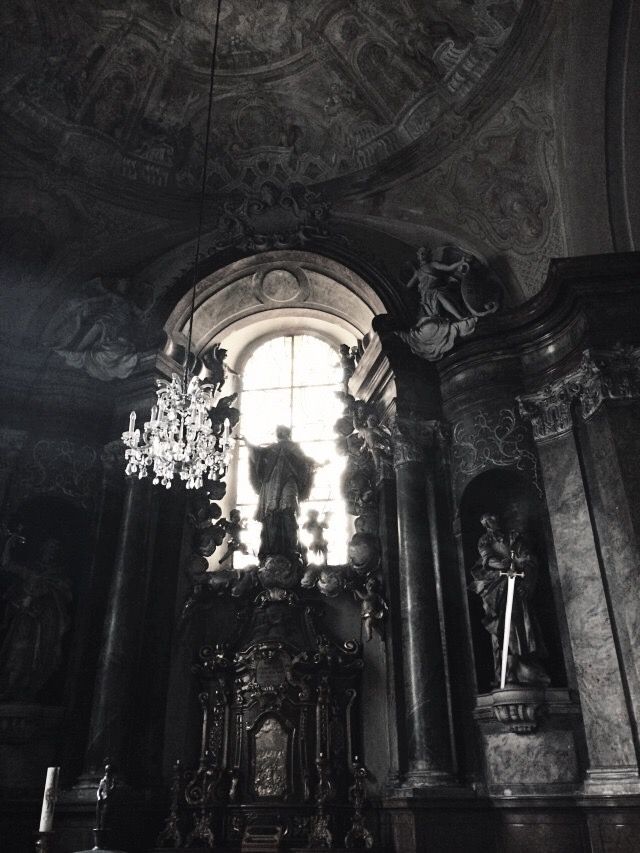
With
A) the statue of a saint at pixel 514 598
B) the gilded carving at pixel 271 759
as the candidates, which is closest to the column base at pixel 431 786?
the statue of a saint at pixel 514 598

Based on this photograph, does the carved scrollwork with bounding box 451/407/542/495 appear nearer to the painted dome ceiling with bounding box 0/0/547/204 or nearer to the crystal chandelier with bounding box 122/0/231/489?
the crystal chandelier with bounding box 122/0/231/489

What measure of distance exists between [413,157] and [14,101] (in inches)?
228

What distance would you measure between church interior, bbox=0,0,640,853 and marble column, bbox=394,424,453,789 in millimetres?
35

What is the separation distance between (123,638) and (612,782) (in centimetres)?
537

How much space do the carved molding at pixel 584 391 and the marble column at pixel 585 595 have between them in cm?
1

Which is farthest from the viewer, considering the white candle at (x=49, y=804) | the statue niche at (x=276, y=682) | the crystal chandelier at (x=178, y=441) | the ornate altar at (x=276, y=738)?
the statue niche at (x=276, y=682)

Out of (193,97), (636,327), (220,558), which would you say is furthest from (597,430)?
(193,97)

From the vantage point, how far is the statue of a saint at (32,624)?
849 centimetres

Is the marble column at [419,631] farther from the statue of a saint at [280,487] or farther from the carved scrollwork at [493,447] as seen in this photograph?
the statue of a saint at [280,487]

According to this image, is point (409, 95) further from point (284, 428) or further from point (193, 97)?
point (284, 428)

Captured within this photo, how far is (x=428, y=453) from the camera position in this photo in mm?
9484

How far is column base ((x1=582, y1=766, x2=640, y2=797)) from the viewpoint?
6727 millimetres

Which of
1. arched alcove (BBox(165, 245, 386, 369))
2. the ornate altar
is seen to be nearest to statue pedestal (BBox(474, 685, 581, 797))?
the ornate altar

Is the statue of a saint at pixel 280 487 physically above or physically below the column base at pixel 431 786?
above
